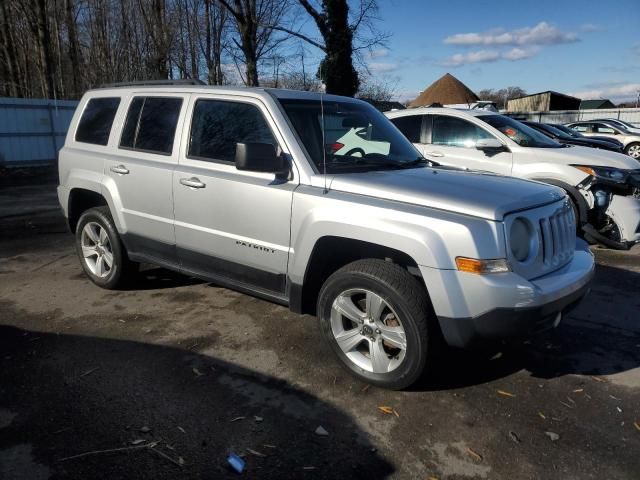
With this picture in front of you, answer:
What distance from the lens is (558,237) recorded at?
11.0ft

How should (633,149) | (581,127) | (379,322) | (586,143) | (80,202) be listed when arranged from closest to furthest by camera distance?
(379,322) < (80,202) < (586,143) < (633,149) < (581,127)

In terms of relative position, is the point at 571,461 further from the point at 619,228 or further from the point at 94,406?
the point at 619,228

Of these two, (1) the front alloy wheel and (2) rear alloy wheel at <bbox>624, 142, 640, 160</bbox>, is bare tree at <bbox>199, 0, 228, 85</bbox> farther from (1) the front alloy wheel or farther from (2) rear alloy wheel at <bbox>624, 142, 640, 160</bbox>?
(1) the front alloy wheel

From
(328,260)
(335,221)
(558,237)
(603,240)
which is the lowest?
(603,240)

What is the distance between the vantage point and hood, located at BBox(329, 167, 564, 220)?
303 centimetres

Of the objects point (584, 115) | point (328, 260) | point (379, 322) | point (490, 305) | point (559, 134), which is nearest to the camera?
point (490, 305)

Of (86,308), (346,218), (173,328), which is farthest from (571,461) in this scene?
(86,308)

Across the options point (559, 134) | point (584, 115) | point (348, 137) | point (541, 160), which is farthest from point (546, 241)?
point (584, 115)

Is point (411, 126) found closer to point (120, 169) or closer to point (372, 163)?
point (372, 163)

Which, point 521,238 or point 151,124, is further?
point 151,124

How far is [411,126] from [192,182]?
474 centimetres

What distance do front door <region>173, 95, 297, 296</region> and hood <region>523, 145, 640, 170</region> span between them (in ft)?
15.8

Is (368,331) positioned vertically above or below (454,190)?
below

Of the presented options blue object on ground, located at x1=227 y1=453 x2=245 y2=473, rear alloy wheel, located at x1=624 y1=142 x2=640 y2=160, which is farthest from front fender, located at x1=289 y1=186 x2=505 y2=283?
rear alloy wheel, located at x1=624 y1=142 x2=640 y2=160
